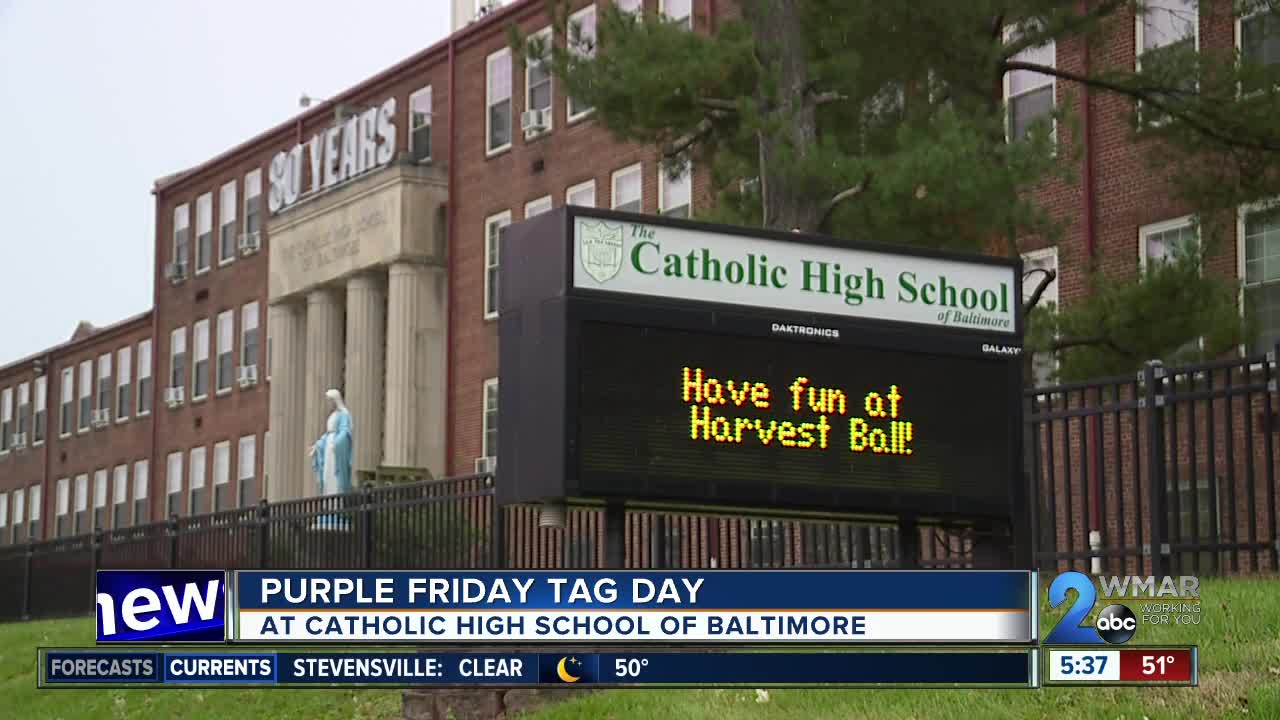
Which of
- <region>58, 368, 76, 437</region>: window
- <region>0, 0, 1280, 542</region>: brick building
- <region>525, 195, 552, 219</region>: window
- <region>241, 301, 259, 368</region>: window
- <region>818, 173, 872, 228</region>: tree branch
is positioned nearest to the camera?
<region>818, 173, 872, 228</region>: tree branch

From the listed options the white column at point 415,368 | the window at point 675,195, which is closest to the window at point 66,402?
the white column at point 415,368

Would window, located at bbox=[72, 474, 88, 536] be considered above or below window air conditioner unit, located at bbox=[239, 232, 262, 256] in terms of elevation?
below

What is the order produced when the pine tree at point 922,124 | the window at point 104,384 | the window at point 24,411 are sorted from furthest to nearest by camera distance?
1. the window at point 24,411
2. the window at point 104,384
3. the pine tree at point 922,124

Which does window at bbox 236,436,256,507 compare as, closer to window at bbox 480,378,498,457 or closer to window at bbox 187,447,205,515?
window at bbox 187,447,205,515

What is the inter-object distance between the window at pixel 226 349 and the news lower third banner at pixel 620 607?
141 ft

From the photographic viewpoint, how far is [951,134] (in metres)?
19.8

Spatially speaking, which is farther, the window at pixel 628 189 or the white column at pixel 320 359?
the white column at pixel 320 359

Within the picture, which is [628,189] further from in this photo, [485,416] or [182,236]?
[182,236]

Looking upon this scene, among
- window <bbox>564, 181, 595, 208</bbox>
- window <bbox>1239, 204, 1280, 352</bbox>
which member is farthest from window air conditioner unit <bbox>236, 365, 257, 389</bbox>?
window <bbox>1239, 204, 1280, 352</bbox>

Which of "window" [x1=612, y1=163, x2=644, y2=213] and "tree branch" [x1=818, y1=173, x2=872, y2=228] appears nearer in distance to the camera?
"tree branch" [x1=818, y1=173, x2=872, y2=228]

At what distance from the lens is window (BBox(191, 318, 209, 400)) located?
55469 millimetres

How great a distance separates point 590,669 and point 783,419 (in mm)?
2032

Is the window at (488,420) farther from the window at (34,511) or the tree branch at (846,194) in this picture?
the window at (34,511)

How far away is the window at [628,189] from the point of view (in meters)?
39.2
